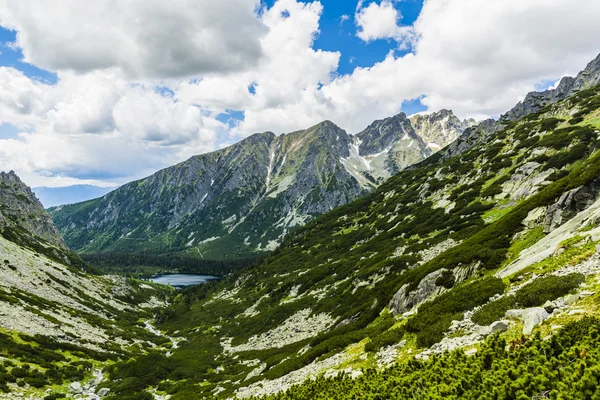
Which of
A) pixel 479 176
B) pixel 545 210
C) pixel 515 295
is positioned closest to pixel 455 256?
pixel 545 210

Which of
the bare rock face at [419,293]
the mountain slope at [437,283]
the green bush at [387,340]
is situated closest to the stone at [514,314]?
the mountain slope at [437,283]

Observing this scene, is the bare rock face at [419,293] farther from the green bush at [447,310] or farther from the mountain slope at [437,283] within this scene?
the green bush at [447,310]

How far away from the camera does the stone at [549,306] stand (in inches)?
628

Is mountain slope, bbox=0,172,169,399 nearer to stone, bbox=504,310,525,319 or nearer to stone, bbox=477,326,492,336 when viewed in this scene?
stone, bbox=477,326,492,336

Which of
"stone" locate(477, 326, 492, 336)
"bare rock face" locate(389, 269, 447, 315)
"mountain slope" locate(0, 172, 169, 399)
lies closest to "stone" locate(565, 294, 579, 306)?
"stone" locate(477, 326, 492, 336)

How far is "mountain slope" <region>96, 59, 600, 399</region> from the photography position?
A: 19.3m

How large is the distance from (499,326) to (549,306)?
2.46 m

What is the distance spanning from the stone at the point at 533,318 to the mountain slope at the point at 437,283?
60mm

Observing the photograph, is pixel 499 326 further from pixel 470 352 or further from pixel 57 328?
pixel 57 328

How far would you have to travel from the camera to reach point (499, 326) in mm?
16797

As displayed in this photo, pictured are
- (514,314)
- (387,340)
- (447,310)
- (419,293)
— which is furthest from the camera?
(419,293)

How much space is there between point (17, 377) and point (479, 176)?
99.1 m

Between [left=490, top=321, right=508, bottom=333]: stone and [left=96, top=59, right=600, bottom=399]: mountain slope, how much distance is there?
3.6 inches

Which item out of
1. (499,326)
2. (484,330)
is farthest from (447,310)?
(499,326)
